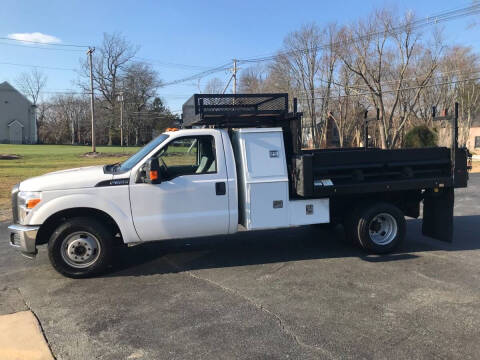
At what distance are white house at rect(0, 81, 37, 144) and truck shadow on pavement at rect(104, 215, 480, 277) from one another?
88.8m

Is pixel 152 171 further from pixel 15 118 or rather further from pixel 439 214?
pixel 15 118

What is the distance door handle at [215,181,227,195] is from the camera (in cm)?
565

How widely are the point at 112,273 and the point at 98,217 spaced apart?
0.81 meters

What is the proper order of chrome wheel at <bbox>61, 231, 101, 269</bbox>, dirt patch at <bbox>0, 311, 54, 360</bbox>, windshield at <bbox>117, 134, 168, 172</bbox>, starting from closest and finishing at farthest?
dirt patch at <bbox>0, 311, 54, 360</bbox>, chrome wheel at <bbox>61, 231, 101, 269</bbox>, windshield at <bbox>117, 134, 168, 172</bbox>

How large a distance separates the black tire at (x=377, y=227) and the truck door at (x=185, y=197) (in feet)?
6.84

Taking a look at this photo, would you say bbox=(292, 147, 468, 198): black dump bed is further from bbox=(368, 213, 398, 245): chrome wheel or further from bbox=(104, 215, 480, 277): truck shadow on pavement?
bbox=(104, 215, 480, 277): truck shadow on pavement

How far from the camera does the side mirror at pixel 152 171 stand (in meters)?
5.21

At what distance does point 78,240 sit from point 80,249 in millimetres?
136

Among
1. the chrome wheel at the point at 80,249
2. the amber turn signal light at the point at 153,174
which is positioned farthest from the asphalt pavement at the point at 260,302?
the amber turn signal light at the point at 153,174

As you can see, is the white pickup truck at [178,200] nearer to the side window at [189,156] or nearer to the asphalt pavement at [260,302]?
the side window at [189,156]

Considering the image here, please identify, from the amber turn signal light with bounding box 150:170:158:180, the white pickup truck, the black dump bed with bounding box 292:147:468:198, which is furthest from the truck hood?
the black dump bed with bounding box 292:147:468:198

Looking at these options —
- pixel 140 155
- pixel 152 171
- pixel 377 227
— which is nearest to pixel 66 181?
pixel 140 155

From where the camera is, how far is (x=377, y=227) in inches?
255

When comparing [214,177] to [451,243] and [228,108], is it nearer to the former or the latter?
[228,108]
